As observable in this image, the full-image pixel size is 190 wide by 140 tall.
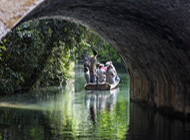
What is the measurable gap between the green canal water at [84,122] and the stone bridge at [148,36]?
0.65 meters

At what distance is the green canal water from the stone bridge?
65 cm

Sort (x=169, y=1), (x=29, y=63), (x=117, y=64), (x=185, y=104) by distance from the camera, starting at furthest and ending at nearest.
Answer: (x=117, y=64) < (x=29, y=63) < (x=185, y=104) < (x=169, y=1)

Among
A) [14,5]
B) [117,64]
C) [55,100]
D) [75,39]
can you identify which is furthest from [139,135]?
[117,64]

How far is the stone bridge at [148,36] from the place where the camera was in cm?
771

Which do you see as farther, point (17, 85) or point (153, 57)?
point (17, 85)

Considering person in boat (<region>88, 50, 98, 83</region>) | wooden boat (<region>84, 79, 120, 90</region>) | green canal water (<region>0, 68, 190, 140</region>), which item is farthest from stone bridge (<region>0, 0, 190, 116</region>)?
person in boat (<region>88, 50, 98, 83</region>)

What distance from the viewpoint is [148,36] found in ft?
33.3

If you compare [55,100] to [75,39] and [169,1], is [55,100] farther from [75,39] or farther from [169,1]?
[169,1]

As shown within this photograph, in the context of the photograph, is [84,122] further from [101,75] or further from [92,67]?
[101,75]

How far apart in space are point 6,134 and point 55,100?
7018 mm

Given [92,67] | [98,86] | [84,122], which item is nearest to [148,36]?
[84,122]

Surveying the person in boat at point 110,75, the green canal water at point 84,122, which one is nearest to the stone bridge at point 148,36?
the green canal water at point 84,122

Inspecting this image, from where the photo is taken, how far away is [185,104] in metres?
10.5

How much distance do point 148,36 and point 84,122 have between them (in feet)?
8.62
